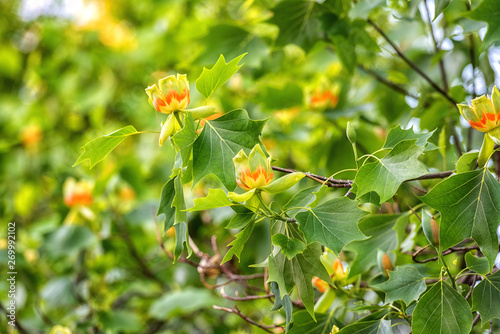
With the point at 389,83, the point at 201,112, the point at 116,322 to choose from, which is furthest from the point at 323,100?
the point at 116,322

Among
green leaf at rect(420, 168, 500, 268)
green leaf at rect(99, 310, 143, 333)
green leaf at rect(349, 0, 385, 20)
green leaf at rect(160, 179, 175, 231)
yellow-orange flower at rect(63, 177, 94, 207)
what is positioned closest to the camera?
green leaf at rect(420, 168, 500, 268)

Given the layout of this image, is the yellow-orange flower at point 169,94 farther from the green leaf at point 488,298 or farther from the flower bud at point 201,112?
the green leaf at point 488,298

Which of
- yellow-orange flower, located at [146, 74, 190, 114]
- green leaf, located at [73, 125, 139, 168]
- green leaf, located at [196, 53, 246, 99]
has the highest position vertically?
green leaf, located at [196, 53, 246, 99]

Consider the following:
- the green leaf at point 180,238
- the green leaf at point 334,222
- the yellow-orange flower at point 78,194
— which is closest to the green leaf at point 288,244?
the green leaf at point 334,222

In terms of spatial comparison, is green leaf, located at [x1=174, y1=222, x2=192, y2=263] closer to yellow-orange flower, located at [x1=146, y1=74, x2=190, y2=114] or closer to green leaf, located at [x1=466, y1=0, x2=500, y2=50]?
yellow-orange flower, located at [x1=146, y1=74, x2=190, y2=114]

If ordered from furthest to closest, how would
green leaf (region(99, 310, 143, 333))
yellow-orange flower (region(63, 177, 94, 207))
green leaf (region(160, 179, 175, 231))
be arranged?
yellow-orange flower (region(63, 177, 94, 207)) → green leaf (region(99, 310, 143, 333)) → green leaf (region(160, 179, 175, 231))

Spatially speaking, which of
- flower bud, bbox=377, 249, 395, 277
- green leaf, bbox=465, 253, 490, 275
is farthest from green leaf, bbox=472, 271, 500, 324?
flower bud, bbox=377, 249, 395, 277

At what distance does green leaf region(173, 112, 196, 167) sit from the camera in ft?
1.53

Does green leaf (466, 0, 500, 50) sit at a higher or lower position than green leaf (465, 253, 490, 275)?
higher

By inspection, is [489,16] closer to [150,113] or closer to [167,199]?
[167,199]

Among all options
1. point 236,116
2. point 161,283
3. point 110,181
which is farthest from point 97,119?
point 236,116

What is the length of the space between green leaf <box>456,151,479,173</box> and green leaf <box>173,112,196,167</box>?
0.91 ft

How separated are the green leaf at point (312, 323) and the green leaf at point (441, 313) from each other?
13 centimetres

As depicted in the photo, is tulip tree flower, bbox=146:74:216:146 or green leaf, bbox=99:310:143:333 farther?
green leaf, bbox=99:310:143:333
